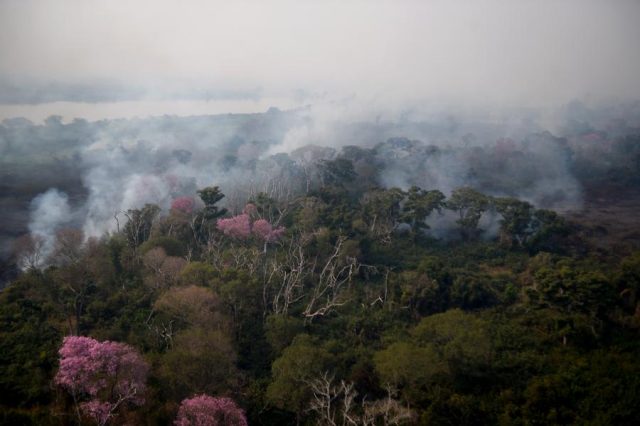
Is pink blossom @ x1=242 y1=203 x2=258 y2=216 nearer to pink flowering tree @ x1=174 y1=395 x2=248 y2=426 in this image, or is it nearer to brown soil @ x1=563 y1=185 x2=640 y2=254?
pink flowering tree @ x1=174 y1=395 x2=248 y2=426

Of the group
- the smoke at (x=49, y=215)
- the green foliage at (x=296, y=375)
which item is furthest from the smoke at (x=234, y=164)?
the green foliage at (x=296, y=375)

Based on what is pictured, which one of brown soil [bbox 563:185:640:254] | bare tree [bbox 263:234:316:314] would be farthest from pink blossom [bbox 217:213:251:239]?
brown soil [bbox 563:185:640:254]

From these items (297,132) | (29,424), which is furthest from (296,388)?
(297,132)

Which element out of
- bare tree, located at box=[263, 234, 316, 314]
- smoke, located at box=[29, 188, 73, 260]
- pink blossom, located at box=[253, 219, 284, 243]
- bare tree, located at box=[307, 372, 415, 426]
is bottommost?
bare tree, located at box=[307, 372, 415, 426]

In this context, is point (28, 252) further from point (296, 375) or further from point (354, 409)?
point (354, 409)

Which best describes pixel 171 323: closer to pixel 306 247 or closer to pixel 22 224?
pixel 306 247

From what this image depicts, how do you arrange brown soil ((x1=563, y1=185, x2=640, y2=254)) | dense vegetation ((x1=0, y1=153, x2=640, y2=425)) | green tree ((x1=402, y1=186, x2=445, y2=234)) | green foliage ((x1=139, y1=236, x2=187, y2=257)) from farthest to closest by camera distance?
brown soil ((x1=563, y1=185, x2=640, y2=254))
green tree ((x1=402, y1=186, x2=445, y2=234))
green foliage ((x1=139, y1=236, x2=187, y2=257))
dense vegetation ((x1=0, y1=153, x2=640, y2=425))
